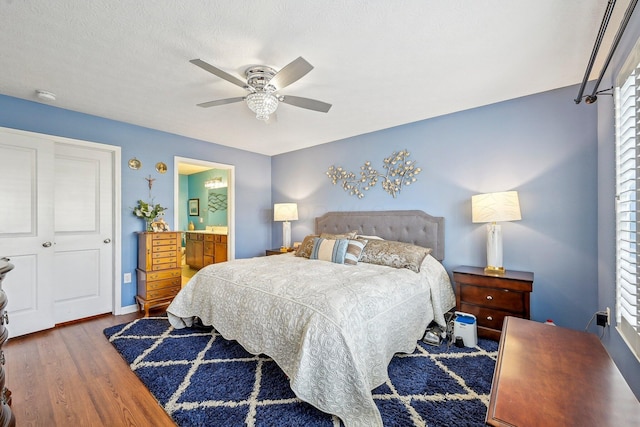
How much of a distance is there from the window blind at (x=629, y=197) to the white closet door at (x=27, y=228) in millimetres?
4745

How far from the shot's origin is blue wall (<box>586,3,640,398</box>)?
155cm

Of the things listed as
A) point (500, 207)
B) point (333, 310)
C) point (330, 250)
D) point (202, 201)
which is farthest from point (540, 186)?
point (202, 201)

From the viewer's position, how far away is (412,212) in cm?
356

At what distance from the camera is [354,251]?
316 centimetres

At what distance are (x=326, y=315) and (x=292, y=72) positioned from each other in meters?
1.68

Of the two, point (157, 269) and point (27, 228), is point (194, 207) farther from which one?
point (27, 228)

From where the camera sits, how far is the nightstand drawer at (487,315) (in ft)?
8.42

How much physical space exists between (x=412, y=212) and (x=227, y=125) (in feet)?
8.92

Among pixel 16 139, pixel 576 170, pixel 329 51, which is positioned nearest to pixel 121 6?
pixel 329 51

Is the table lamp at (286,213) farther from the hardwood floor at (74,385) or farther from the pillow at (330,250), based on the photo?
the hardwood floor at (74,385)

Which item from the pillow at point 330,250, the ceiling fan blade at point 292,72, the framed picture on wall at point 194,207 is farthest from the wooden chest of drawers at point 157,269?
the framed picture on wall at point 194,207

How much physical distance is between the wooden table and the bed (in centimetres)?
80

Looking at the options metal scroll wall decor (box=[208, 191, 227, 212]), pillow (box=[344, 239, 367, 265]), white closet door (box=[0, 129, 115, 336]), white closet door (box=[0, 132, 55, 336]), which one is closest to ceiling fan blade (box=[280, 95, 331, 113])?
pillow (box=[344, 239, 367, 265])

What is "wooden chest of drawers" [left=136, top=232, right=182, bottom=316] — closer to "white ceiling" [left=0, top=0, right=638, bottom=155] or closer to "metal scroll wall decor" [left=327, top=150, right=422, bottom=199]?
"white ceiling" [left=0, top=0, right=638, bottom=155]
